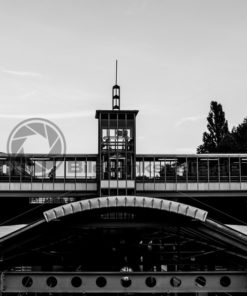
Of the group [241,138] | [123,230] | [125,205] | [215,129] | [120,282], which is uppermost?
[215,129]

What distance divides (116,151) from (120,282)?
1194 inches

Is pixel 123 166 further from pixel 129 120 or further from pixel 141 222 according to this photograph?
pixel 141 222

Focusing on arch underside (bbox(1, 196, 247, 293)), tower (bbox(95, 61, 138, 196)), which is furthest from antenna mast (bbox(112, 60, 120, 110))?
arch underside (bbox(1, 196, 247, 293))

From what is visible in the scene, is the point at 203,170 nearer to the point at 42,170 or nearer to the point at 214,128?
the point at 42,170

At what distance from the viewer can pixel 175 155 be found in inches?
1772

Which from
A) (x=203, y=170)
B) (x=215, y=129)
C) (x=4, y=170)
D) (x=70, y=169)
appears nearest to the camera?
(x=4, y=170)

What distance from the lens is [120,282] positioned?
13234 mm

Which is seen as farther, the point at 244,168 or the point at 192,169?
the point at 244,168

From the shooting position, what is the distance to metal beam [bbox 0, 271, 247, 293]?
43.0 ft

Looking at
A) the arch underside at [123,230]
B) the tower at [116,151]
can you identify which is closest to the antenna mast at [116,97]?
the tower at [116,151]

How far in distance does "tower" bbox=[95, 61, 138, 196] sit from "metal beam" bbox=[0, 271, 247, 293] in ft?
94.6

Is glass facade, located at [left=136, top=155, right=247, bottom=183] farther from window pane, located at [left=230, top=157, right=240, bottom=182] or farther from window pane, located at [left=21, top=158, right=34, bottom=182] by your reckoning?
window pane, located at [left=21, top=158, right=34, bottom=182]

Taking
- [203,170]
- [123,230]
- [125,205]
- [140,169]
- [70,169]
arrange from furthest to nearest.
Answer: [203,170] → [140,169] → [70,169] → [123,230] → [125,205]

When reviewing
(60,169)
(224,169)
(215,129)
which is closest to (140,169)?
(60,169)
